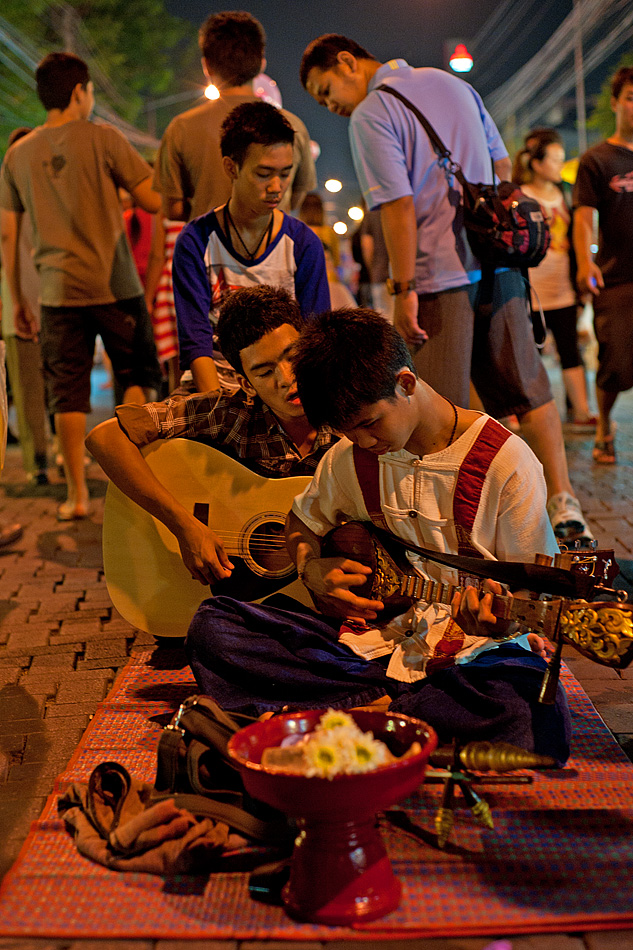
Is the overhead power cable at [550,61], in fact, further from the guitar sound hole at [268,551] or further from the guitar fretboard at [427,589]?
the guitar fretboard at [427,589]

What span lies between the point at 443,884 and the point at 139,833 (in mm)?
674

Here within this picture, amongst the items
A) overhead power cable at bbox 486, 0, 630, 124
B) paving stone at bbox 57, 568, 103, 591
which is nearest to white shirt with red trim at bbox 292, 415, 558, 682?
paving stone at bbox 57, 568, 103, 591

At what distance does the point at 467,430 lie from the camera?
2.56 metres

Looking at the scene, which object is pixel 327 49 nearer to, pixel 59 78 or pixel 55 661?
pixel 59 78

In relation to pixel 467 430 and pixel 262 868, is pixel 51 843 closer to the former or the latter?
pixel 262 868

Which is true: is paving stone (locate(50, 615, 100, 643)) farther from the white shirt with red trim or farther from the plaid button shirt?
the white shirt with red trim

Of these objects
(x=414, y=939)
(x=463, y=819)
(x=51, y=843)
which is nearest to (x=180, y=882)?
(x=51, y=843)

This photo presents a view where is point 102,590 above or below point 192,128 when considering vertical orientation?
below

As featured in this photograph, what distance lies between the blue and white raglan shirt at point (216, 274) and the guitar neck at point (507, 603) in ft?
5.56

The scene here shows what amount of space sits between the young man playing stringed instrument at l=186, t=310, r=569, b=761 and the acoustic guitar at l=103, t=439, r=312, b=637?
21.6 inches

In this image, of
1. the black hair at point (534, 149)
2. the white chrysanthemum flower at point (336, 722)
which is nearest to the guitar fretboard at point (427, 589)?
the white chrysanthemum flower at point (336, 722)

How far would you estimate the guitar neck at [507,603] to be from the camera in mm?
2139

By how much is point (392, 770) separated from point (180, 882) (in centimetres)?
60

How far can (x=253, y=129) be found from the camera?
12.1 feet
